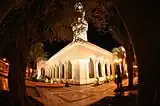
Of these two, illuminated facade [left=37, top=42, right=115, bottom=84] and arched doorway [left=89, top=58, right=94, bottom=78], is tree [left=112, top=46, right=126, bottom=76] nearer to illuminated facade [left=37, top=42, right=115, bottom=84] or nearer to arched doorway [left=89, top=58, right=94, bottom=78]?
illuminated facade [left=37, top=42, right=115, bottom=84]

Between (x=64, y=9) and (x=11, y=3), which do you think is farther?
(x=64, y=9)

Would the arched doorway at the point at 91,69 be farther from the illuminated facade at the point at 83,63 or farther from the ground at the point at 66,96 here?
the ground at the point at 66,96

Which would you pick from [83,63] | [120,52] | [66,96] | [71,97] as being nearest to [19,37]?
[71,97]

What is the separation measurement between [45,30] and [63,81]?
1001 inches

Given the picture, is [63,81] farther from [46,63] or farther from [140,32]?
[140,32]

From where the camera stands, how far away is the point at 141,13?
290 inches

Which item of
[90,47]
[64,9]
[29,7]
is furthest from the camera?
[90,47]

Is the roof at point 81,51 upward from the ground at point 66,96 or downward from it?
upward

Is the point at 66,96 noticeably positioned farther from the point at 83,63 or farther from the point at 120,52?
the point at 120,52

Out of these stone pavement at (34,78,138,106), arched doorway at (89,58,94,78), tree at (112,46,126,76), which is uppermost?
tree at (112,46,126,76)

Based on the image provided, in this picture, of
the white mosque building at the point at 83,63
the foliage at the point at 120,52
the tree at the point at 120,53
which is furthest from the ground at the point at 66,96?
the foliage at the point at 120,52

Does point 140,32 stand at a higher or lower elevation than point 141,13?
lower

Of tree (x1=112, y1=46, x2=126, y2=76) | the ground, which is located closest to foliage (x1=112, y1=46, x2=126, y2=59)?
tree (x1=112, y1=46, x2=126, y2=76)

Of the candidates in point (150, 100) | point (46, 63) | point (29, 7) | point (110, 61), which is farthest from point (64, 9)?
point (46, 63)
